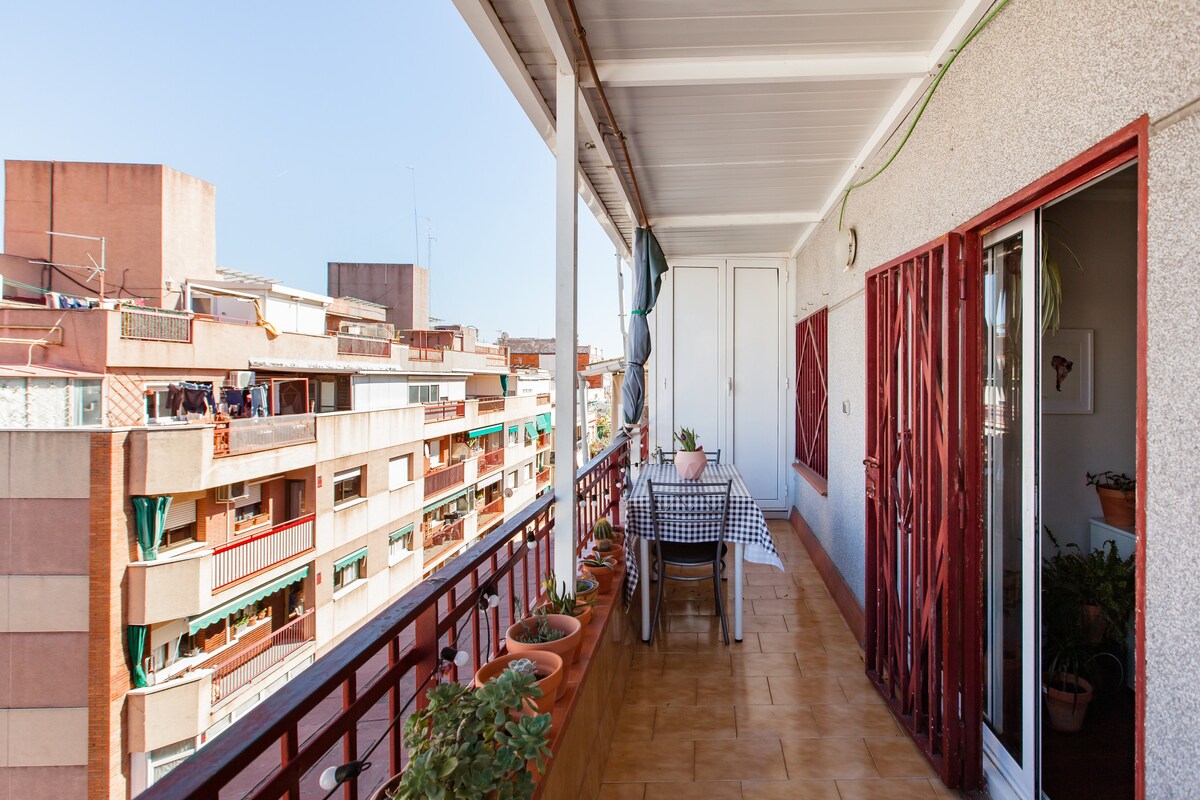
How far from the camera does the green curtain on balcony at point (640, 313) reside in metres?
4.57

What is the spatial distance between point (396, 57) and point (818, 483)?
51418mm

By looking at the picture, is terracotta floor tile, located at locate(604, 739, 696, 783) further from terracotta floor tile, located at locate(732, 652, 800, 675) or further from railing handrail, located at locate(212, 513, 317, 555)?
railing handrail, located at locate(212, 513, 317, 555)

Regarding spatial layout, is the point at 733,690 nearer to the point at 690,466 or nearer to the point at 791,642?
the point at 791,642

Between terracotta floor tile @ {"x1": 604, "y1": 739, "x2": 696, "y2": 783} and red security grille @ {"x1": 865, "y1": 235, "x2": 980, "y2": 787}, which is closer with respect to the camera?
red security grille @ {"x1": 865, "y1": 235, "x2": 980, "y2": 787}

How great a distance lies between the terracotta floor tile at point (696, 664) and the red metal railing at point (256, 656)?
20928mm

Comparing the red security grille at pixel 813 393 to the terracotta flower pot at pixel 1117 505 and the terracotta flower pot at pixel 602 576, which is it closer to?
the terracotta flower pot at pixel 1117 505

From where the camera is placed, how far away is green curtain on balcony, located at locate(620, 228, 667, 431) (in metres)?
4.57

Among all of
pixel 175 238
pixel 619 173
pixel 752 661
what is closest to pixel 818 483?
pixel 752 661

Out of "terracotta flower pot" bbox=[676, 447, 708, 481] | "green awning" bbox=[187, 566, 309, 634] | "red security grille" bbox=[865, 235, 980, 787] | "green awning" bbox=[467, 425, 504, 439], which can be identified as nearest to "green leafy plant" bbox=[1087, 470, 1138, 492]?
"red security grille" bbox=[865, 235, 980, 787]

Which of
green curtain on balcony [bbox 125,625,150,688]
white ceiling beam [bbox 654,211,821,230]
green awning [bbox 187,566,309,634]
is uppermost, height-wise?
white ceiling beam [bbox 654,211,821,230]

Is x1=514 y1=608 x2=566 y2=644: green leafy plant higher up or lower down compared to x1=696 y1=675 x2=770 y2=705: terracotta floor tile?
higher up

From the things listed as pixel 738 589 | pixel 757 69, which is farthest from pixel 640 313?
pixel 757 69

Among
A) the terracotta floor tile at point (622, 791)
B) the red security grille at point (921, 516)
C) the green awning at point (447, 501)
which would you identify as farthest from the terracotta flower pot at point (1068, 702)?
the green awning at point (447, 501)

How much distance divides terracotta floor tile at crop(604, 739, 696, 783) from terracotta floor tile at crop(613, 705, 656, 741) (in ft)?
0.15
